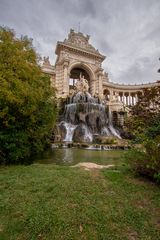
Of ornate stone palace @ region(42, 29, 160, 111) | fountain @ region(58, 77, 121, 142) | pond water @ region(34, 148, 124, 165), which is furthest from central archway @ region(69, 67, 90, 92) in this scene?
pond water @ region(34, 148, 124, 165)

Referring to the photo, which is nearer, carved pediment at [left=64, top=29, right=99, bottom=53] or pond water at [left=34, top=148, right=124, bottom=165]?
pond water at [left=34, top=148, right=124, bottom=165]

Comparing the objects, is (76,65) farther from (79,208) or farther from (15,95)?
(79,208)

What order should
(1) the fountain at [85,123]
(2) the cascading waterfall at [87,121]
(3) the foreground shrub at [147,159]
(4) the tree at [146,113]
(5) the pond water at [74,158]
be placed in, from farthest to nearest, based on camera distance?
(2) the cascading waterfall at [87,121]
(1) the fountain at [85,123]
(5) the pond water at [74,158]
(4) the tree at [146,113]
(3) the foreground shrub at [147,159]

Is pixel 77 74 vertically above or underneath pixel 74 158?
above

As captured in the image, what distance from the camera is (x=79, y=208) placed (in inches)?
110

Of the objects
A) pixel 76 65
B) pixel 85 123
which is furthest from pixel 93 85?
pixel 85 123

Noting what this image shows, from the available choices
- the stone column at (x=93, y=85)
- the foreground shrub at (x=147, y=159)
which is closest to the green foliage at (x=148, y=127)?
the foreground shrub at (x=147, y=159)

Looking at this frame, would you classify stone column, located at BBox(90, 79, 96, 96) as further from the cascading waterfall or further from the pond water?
the pond water

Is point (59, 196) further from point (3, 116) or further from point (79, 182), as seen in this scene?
point (3, 116)

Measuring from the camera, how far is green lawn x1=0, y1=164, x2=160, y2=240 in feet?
7.39

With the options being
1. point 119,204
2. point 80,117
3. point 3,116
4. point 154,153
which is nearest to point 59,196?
point 119,204

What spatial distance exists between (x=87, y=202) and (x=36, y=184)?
1.44 meters

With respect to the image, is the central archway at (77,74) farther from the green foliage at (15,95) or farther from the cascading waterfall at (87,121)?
the green foliage at (15,95)

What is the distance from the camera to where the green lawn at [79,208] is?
2.25m
